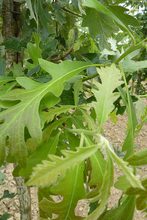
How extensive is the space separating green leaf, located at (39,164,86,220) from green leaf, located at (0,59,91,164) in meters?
0.08

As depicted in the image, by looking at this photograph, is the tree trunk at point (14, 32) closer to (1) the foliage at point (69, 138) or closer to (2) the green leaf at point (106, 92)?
(1) the foliage at point (69, 138)

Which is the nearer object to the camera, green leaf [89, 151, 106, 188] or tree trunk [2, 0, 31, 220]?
green leaf [89, 151, 106, 188]

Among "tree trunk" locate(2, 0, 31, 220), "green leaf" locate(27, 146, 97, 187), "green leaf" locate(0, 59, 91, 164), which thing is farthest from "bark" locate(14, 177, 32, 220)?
"green leaf" locate(27, 146, 97, 187)

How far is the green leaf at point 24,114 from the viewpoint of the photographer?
2.01 ft

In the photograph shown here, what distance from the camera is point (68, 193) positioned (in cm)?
59

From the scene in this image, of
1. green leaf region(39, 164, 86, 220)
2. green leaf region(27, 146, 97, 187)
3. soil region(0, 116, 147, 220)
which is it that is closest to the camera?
green leaf region(27, 146, 97, 187)

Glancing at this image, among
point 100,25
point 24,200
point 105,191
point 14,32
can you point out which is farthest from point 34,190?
point 105,191

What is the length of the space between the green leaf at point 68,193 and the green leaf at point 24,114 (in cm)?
8

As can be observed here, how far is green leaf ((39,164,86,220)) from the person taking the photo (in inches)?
22.3

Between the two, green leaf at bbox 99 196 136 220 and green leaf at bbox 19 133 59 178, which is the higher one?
green leaf at bbox 19 133 59 178

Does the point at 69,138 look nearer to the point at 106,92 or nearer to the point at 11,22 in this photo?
the point at 106,92

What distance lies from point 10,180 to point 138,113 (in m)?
2.67

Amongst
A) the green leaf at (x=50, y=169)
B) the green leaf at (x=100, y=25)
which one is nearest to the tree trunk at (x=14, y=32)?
the green leaf at (x=100, y=25)

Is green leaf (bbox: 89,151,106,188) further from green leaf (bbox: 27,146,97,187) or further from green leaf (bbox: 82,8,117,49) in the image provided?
green leaf (bbox: 82,8,117,49)
